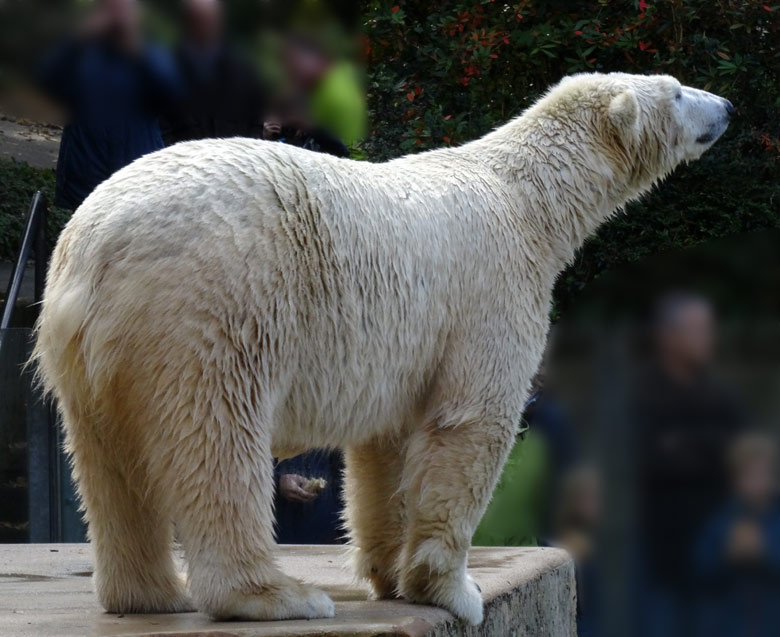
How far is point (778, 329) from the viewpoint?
3.17 metres

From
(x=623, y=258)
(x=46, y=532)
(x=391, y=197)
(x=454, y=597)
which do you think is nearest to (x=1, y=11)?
(x=46, y=532)

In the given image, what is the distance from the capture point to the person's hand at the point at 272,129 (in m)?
4.99

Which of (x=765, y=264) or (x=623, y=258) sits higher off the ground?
(x=765, y=264)

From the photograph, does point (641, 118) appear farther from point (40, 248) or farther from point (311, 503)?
point (40, 248)

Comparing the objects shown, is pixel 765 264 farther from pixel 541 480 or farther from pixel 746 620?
pixel 541 480

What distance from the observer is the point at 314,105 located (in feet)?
15.9

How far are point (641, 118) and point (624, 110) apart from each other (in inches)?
4.2

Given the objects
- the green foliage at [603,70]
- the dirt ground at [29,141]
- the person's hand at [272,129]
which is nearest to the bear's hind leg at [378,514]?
the person's hand at [272,129]

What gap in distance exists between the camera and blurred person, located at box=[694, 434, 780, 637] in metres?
3.89

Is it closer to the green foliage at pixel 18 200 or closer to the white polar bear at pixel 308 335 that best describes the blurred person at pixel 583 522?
the white polar bear at pixel 308 335

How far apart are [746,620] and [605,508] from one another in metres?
0.81

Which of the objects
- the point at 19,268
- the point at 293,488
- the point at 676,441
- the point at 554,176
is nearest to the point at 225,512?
the point at 554,176

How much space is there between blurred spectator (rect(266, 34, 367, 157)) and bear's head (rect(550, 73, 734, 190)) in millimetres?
1233

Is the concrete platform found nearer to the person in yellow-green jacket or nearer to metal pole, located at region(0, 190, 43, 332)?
the person in yellow-green jacket
